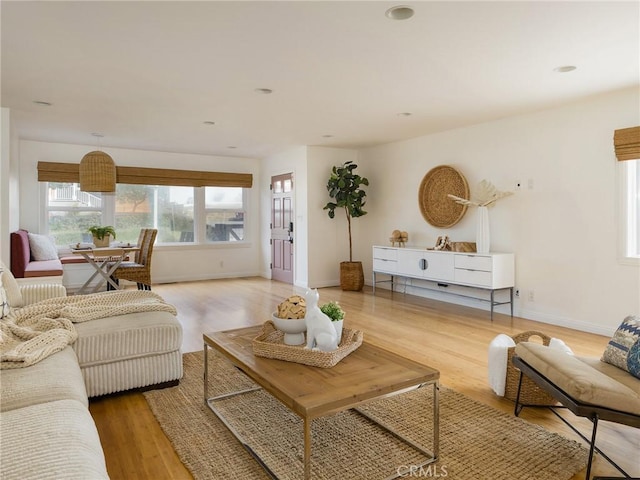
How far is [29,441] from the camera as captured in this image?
3.98 ft

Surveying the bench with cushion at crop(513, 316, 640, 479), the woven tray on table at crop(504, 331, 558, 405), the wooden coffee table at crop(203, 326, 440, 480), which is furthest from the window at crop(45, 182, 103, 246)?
the bench with cushion at crop(513, 316, 640, 479)

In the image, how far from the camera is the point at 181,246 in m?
7.39

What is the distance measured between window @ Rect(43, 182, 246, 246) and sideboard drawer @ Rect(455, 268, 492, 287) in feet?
15.2

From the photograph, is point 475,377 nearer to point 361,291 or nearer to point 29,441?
point 29,441

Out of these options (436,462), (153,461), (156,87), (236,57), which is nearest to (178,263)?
(156,87)

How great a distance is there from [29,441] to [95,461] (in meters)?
0.21

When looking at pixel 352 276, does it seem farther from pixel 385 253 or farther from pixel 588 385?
pixel 588 385

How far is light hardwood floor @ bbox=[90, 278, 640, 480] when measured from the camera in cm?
194

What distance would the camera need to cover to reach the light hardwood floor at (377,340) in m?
1.94

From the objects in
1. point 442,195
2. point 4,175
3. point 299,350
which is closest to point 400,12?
point 299,350

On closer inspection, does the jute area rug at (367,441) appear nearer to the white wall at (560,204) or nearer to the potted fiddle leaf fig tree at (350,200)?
the white wall at (560,204)

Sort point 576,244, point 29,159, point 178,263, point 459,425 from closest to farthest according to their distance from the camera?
point 459,425
point 576,244
point 29,159
point 178,263

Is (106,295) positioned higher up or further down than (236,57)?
further down

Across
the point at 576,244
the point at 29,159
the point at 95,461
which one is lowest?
the point at 95,461
